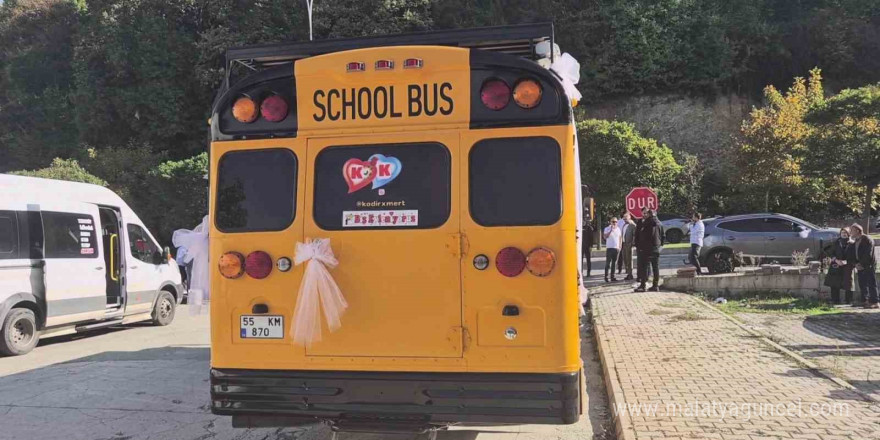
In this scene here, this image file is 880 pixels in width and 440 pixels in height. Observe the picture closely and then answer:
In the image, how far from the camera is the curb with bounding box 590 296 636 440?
452 centimetres

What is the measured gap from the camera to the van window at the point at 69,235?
958 cm

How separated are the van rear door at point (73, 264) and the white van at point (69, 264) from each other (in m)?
0.02

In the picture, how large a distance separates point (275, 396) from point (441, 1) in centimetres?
3581

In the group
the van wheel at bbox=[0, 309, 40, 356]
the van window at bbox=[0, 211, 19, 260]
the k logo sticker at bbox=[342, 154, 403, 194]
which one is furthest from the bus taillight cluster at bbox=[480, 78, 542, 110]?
the van wheel at bbox=[0, 309, 40, 356]

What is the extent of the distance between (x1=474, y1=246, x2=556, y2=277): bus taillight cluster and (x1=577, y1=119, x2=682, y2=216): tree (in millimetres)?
22818

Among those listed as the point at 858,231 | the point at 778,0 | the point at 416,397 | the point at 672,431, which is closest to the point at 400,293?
the point at 416,397

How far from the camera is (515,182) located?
381 centimetres

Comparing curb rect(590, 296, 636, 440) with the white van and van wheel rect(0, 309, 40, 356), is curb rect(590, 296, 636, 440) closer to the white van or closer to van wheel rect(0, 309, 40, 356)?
the white van

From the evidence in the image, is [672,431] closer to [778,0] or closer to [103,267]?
[103,267]

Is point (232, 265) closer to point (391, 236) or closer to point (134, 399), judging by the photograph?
point (391, 236)

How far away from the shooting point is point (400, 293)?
151 inches

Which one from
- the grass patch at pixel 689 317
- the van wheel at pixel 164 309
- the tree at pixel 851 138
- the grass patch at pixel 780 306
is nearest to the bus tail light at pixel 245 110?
the grass patch at pixel 689 317

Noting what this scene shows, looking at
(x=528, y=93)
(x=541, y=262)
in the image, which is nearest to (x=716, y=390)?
(x=541, y=262)

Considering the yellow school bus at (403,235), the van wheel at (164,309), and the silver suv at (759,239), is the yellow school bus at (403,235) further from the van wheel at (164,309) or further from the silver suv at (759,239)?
the silver suv at (759,239)
